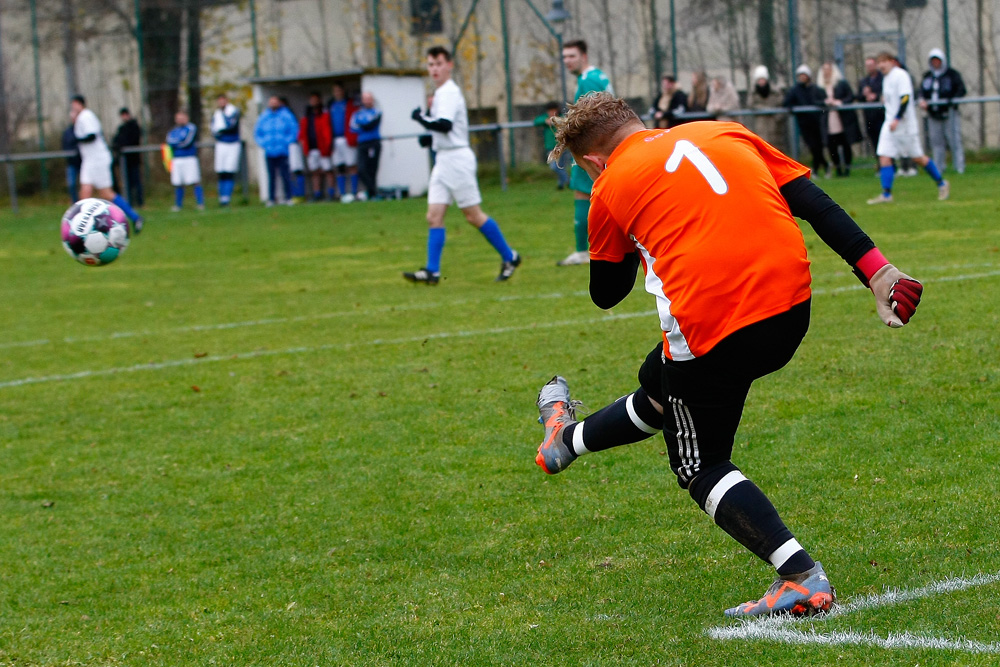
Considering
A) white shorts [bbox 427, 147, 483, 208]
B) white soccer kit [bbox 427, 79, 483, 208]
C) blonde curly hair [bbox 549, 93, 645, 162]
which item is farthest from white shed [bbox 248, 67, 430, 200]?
blonde curly hair [bbox 549, 93, 645, 162]

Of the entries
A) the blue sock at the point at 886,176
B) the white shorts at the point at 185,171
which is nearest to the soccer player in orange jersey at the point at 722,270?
the blue sock at the point at 886,176

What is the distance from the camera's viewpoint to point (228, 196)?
26531 mm

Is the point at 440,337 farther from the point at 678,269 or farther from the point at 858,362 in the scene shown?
the point at 678,269

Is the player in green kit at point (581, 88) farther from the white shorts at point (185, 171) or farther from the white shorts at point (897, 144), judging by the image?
the white shorts at point (185, 171)

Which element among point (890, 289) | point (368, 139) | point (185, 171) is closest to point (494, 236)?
point (890, 289)

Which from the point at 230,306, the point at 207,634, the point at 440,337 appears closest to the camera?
the point at 207,634

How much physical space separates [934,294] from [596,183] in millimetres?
6059

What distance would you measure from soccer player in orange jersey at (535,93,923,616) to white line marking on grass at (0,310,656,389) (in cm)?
525

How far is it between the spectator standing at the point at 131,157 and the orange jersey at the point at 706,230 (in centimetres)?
2551

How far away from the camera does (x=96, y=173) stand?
20.9 m

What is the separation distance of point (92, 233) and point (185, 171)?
17.1 m

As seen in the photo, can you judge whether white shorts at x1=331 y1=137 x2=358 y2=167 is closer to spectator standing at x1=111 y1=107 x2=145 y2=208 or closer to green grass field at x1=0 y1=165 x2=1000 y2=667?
spectator standing at x1=111 y1=107 x2=145 y2=208

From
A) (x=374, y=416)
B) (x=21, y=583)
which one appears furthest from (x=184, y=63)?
(x=21, y=583)

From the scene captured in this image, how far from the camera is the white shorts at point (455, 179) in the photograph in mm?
11922
